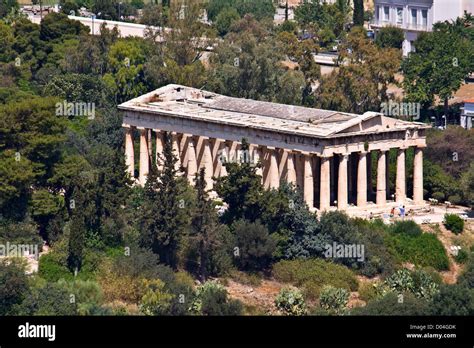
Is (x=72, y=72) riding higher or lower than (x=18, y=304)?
higher

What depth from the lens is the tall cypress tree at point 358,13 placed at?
429ft

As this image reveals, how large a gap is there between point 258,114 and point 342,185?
6689mm

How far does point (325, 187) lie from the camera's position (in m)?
88.3

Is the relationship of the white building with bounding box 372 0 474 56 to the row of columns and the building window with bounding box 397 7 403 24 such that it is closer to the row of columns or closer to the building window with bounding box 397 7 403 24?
the building window with bounding box 397 7 403 24

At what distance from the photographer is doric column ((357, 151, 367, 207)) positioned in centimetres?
8912

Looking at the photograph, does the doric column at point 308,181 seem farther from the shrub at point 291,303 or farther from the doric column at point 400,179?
the shrub at point 291,303

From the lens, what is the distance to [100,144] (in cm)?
9906

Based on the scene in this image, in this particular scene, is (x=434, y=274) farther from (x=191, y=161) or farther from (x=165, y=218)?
(x=191, y=161)
